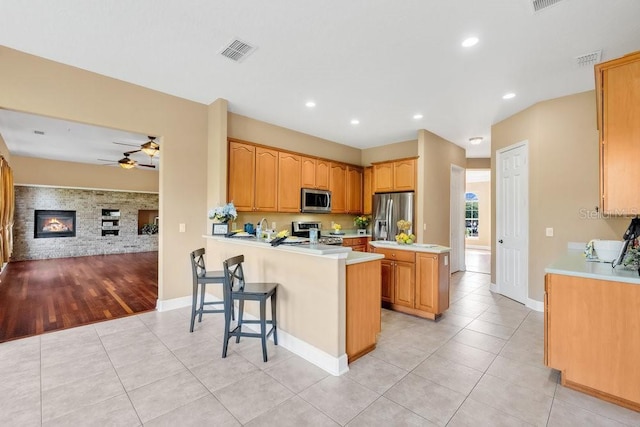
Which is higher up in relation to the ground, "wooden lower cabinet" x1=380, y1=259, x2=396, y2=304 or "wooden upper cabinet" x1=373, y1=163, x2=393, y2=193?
"wooden upper cabinet" x1=373, y1=163, x2=393, y2=193

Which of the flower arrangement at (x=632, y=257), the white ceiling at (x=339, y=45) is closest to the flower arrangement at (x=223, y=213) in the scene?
the white ceiling at (x=339, y=45)

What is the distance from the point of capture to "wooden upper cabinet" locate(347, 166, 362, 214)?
643 centimetres

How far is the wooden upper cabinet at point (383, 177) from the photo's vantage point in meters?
5.91

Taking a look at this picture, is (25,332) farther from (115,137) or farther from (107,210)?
(107,210)

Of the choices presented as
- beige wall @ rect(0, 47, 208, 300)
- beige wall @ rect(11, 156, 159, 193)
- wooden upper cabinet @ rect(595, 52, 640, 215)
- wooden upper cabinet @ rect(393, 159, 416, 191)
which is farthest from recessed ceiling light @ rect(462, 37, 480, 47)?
beige wall @ rect(11, 156, 159, 193)

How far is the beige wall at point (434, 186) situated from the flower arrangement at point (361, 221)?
1527 mm

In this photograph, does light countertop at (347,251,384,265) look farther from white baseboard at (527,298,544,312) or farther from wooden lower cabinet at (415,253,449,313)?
white baseboard at (527,298,544,312)

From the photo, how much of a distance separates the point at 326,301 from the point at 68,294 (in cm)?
487

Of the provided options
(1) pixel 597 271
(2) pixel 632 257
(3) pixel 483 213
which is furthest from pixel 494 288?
(3) pixel 483 213

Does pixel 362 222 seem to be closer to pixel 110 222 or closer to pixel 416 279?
pixel 416 279

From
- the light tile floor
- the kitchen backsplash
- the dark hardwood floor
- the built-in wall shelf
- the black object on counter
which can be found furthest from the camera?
the built-in wall shelf

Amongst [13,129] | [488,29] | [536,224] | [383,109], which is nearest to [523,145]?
[536,224]

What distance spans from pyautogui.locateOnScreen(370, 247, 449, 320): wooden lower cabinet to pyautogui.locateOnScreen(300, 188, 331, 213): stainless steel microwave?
1963mm

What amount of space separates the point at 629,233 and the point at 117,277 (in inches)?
314
